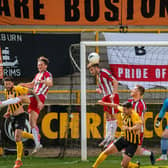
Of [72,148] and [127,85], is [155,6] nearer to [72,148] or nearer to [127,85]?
[127,85]

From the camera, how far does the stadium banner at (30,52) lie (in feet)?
46.6

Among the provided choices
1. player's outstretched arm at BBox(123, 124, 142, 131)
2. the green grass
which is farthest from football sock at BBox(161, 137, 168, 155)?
player's outstretched arm at BBox(123, 124, 142, 131)

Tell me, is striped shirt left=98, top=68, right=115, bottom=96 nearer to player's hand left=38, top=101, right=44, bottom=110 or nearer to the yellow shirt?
player's hand left=38, top=101, right=44, bottom=110

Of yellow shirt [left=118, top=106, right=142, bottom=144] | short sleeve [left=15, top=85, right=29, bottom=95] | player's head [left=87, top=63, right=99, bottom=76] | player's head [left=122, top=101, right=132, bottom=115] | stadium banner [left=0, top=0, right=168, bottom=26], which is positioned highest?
stadium banner [left=0, top=0, right=168, bottom=26]

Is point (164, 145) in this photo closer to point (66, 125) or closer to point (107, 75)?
point (107, 75)

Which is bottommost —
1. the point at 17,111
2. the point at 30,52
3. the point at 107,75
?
the point at 17,111

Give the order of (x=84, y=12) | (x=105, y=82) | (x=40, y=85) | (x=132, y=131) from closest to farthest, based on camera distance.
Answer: (x=132, y=131)
(x=105, y=82)
(x=40, y=85)
(x=84, y=12)

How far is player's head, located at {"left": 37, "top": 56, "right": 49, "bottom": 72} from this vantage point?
13.4 metres

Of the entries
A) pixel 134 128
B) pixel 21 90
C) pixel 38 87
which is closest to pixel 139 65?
pixel 38 87

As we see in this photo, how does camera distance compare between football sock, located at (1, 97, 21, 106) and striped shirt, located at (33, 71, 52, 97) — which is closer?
football sock, located at (1, 97, 21, 106)

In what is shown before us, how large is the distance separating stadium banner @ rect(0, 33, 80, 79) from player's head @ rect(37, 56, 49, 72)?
28.8 inches

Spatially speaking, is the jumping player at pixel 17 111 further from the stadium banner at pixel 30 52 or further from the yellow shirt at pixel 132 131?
the yellow shirt at pixel 132 131

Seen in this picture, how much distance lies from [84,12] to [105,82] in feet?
12.4

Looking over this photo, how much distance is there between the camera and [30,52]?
14.4 m
